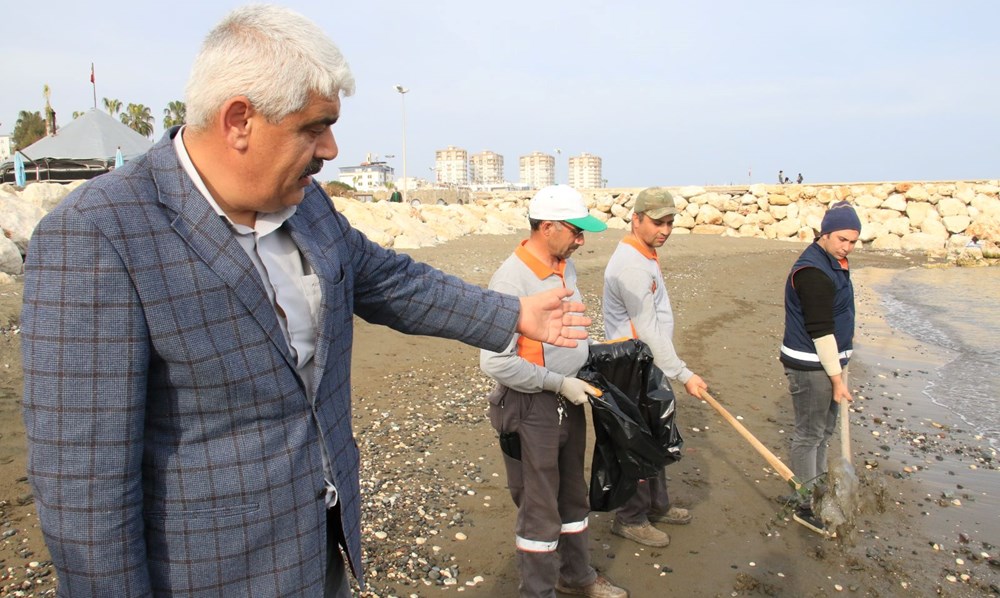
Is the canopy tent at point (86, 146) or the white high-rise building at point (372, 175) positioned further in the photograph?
the white high-rise building at point (372, 175)

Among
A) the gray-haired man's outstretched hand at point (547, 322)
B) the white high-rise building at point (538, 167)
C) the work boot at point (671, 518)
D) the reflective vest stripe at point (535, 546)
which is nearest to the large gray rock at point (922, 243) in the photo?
the work boot at point (671, 518)

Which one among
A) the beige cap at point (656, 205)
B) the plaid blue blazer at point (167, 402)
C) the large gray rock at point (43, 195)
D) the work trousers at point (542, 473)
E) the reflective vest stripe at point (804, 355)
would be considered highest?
the large gray rock at point (43, 195)

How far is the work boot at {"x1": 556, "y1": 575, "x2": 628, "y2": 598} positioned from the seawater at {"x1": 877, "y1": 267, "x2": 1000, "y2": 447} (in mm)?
5262

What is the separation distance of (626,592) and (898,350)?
9.38 meters

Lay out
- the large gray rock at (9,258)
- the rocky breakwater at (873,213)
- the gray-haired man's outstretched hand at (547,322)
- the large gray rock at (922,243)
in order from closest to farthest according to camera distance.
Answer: the gray-haired man's outstretched hand at (547,322), the large gray rock at (9,258), the large gray rock at (922,243), the rocky breakwater at (873,213)

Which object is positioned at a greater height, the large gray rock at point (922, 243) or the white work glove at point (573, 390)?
the white work glove at point (573, 390)

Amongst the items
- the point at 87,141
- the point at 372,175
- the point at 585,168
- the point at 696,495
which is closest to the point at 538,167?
the point at 585,168

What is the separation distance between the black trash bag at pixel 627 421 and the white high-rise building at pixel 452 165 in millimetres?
138985

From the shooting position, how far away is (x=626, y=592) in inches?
146

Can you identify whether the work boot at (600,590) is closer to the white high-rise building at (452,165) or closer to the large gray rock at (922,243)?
the large gray rock at (922,243)

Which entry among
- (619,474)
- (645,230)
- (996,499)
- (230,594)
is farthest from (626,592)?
(996,499)

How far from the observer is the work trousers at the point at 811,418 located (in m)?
4.34

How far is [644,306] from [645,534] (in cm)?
143

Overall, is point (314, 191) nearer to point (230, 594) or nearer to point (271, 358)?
point (271, 358)
